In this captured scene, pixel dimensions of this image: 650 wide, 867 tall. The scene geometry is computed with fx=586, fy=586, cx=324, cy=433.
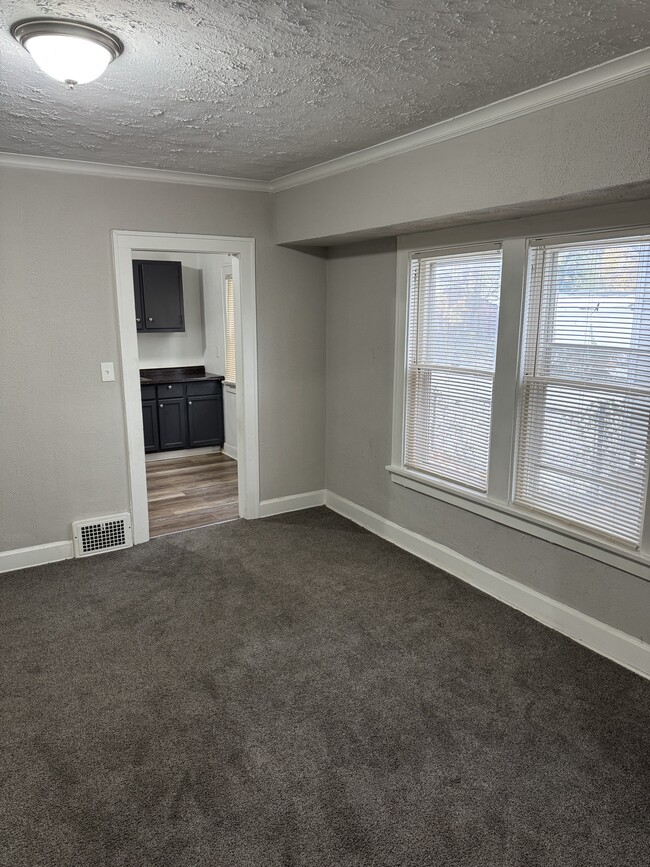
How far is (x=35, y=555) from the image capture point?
3.88 metres

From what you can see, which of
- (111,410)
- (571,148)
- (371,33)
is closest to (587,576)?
(571,148)

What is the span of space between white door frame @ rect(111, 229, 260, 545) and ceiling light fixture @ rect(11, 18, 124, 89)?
196cm

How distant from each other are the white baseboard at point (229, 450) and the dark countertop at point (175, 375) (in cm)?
78

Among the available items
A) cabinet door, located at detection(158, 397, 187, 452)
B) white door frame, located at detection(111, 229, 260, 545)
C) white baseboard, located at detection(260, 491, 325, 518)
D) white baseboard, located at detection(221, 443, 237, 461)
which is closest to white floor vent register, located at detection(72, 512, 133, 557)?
white door frame, located at detection(111, 229, 260, 545)

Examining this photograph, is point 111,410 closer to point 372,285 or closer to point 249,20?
point 372,285

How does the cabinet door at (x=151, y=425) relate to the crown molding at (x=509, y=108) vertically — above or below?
below

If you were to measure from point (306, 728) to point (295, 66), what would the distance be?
2.55m

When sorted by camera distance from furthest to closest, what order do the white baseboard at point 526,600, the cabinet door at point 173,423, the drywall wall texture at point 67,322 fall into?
Result: the cabinet door at point 173,423 < the drywall wall texture at point 67,322 < the white baseboard at point 526,600

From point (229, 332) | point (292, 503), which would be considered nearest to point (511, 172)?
point (292, 503)

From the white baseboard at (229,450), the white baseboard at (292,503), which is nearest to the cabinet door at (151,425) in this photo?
the white baseboard at (229,450)

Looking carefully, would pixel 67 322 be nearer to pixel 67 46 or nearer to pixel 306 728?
pixel 67 46

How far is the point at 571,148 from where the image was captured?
7.66 ft

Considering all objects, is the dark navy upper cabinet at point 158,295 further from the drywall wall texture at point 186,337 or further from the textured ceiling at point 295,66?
the textured ceiling at point 295,66

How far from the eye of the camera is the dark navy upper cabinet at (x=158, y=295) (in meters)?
6.09
